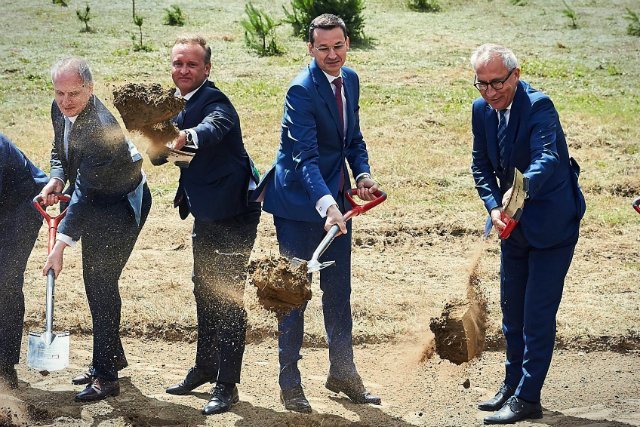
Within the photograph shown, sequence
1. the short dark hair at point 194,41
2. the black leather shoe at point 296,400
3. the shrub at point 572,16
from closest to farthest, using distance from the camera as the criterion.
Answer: the short dark hair at point 194,41, the black leather shoe at point 296,400, the shrub at point 572,16

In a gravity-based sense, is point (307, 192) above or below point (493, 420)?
above

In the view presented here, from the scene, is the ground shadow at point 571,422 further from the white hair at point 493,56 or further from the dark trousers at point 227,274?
the white hair at point 493,56

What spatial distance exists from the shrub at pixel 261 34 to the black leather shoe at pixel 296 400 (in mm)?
10457

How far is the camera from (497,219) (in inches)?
205

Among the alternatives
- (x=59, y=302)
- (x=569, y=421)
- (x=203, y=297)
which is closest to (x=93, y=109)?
(x=203, y=297)

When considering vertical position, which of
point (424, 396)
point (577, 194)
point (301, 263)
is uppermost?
point (577, 194)

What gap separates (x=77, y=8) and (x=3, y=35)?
→ 1.90 m

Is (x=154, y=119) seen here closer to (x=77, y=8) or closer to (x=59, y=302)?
(x=59, y=302)

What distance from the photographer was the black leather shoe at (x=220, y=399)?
5652mm

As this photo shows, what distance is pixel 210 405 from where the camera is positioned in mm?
5660

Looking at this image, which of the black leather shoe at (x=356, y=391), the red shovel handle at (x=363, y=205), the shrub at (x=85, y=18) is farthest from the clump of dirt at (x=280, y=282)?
the shrub at (x=85, y=18)

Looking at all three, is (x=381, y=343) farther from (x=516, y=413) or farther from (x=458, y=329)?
(x=516, y=413)

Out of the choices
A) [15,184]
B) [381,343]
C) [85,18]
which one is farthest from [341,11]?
[15,184]

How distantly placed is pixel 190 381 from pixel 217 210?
42.9 inches
